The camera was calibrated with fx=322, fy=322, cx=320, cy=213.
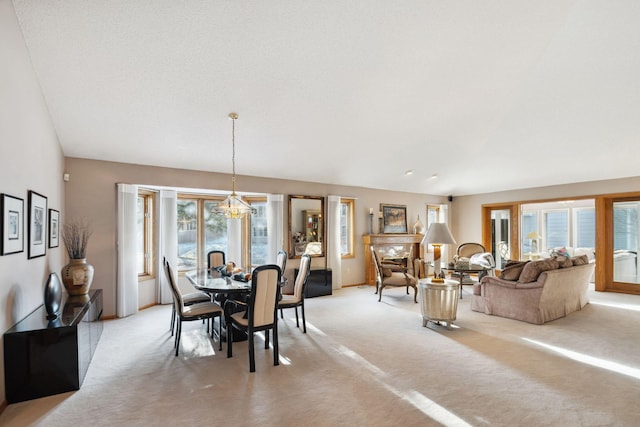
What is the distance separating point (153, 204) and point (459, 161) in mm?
6106

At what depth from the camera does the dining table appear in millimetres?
3504

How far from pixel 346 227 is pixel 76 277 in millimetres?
5208

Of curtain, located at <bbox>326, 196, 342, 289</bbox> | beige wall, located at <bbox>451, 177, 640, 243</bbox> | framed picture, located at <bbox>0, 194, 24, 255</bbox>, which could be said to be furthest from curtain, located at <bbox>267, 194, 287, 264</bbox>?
beige wall, located at <bbox>451, 177, 640, 243</bbox>

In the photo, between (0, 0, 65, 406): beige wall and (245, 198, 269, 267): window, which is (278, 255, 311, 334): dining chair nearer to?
(245, 198, 269, 267): window

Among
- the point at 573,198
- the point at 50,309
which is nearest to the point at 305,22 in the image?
the point at 50,309

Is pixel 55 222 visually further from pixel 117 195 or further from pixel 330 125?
pixel 330 125

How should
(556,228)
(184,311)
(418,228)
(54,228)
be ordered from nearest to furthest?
(184,311)
(54,228)
(418,228)
(556,228)

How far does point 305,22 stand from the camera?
9.71ft

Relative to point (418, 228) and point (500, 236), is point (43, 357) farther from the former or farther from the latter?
point (500, 236)

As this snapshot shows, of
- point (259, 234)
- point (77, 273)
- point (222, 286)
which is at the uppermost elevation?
point (259, 234)

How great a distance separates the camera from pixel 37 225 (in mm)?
3264

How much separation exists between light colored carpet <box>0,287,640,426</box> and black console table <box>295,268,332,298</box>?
182 cm

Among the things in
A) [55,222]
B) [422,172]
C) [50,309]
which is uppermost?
[422,172]

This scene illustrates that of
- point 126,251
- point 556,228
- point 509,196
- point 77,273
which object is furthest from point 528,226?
point 77,273
